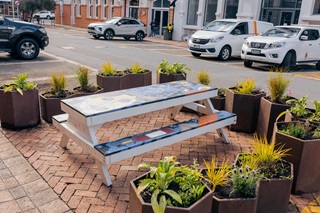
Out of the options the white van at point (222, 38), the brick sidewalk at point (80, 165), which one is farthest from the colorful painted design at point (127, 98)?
the white van at point (222, 38)

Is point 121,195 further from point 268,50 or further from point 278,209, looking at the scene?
point 268,50

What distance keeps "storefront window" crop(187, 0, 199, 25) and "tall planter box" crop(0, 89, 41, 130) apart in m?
20.8

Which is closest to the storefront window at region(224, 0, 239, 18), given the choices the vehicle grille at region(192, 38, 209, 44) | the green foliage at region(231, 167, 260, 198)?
the vehicle grille at region(192, 38, 209, 44)

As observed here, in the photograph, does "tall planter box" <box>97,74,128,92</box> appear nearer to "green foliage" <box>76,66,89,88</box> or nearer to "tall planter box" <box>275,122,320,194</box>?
"green foliage" <box>76,66,89,88</box>

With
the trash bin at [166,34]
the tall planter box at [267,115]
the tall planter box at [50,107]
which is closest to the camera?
the tall planter box at [267,115]

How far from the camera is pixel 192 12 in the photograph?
81.0 feet

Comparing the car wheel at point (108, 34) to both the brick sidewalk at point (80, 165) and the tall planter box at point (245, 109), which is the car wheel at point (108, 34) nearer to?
the brick sidewalk at point (80, 165)

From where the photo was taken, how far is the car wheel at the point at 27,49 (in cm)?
1180

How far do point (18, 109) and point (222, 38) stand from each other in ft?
37.6

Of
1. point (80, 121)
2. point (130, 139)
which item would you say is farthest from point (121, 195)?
point (80, 121)

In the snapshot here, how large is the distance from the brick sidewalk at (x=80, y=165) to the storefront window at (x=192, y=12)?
2013 centimetres

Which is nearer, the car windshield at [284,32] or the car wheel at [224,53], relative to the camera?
the car windshield at [284,32]

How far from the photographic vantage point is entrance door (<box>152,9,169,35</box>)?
26.9 m

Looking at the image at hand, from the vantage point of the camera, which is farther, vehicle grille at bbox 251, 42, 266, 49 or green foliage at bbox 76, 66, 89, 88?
vehicle grille at bbox 251, 42, 266, 49
